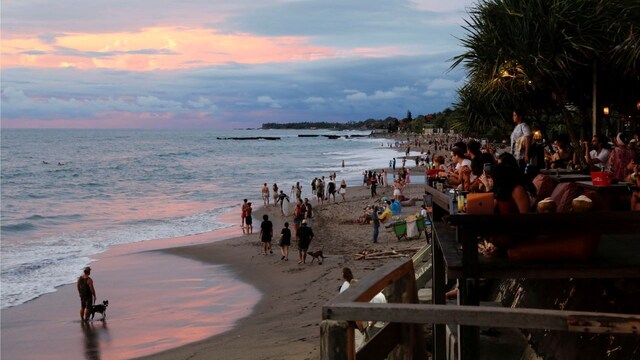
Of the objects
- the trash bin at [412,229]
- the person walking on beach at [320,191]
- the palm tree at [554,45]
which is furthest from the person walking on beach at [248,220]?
the palm tree at [554,45]

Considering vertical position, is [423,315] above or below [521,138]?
below

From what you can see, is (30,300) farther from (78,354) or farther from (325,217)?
(325,217)

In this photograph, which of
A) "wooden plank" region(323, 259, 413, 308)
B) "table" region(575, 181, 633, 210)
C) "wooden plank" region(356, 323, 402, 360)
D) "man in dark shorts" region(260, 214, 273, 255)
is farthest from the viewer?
"man in dark shorts" region(260, 214, 273, 255)

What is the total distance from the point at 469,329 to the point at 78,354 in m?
10.1

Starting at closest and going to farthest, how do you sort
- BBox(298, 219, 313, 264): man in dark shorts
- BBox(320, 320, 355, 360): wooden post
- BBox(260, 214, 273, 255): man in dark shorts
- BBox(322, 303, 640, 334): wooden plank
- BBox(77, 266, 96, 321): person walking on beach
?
BBox(322, 303, 640, 334): wooden plank
BBox(320, 320, 355, 360): wooden post
BBox(77, 266, 96, 321): person walking on beach
BBox(298, 219, 313, 264): man in dark shorts
BBox(260, 214, 273, 255): man in dark shorts

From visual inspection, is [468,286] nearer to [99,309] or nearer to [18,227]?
[99,309]

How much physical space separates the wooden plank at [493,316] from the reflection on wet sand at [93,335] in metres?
10.7

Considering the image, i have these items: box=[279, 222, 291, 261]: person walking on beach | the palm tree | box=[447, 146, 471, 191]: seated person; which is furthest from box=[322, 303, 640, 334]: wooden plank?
box=[279, 222, 291, 261]: person walking on beach

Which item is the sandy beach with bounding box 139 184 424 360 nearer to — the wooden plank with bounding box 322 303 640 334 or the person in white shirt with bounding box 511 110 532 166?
Result: the person in white shirt with bounding box 511 110 532 166

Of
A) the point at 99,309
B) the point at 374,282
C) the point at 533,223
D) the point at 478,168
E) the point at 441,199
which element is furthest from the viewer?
the point at 99,309

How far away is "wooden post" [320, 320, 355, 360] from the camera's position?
2795mm

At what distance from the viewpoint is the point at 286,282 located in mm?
18047

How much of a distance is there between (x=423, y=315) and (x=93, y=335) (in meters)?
12.4

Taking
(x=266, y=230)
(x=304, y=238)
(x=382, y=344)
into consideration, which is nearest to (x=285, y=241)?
(x=304, y=238)
